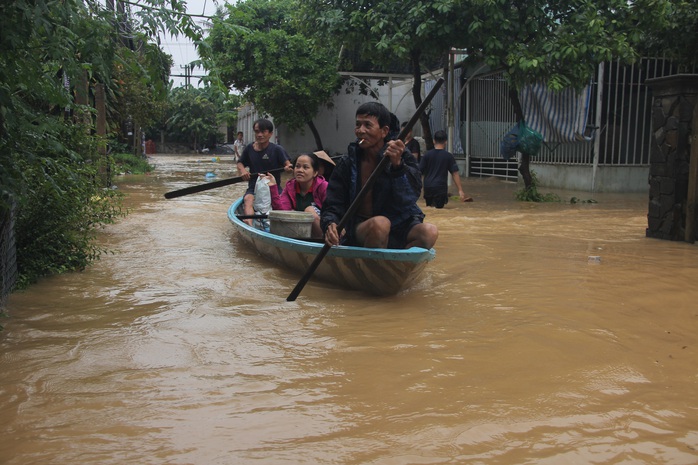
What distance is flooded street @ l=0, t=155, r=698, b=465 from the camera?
251cm

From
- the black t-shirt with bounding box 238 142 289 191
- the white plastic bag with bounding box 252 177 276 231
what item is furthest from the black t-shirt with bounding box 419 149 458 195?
the white plastic bag with bounding box 252 177 276 231

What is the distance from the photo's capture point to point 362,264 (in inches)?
182

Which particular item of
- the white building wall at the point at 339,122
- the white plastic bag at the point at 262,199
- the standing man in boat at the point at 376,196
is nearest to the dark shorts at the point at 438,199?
the white plastic bag at the point at 262,199

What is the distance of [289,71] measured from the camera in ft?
63.9

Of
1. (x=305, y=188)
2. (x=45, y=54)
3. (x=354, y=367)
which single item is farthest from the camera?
(x=305, y=188)

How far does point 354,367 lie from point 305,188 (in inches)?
129

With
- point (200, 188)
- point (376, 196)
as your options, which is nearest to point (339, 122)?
point (200, 188)

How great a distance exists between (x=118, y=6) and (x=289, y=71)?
15319 millimetres

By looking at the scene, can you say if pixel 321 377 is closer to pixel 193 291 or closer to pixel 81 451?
pixel 81 451

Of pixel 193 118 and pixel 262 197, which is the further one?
pixel 193 118

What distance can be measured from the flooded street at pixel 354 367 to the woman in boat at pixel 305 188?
74 cm

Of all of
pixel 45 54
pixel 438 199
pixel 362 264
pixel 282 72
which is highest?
pixel 282 72

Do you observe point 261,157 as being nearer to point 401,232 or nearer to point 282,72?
point 401,232

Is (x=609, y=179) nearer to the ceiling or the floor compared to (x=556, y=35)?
nearer to the floor
